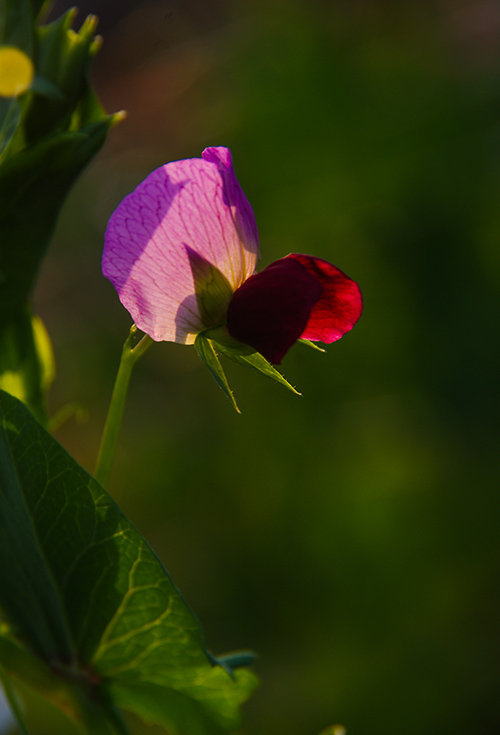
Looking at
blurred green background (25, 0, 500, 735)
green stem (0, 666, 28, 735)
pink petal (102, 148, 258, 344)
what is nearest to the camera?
pink petal (102, 148, 258, 344)

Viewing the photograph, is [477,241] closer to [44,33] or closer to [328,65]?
[328,65]

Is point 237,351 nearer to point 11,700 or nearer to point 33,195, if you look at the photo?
point 33,195

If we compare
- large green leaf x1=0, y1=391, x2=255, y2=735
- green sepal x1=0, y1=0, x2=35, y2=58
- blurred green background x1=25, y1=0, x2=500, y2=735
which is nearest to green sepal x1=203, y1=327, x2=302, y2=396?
large green leaf x1=0, y1=391, x2=255, y2=735

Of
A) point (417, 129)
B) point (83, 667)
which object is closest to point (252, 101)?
point (417, 129)

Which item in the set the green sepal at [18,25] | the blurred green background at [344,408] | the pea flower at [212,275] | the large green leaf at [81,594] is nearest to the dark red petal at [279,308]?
the pea flower at [212,275]

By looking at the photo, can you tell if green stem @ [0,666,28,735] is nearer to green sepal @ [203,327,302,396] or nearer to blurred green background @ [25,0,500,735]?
green sepal @ [203,327,302,396]

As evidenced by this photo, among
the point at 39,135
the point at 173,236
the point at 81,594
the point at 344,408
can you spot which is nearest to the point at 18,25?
the point at 39,135

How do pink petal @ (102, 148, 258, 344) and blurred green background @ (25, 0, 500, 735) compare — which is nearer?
pink petal @ (102, 148, 258, 344)
